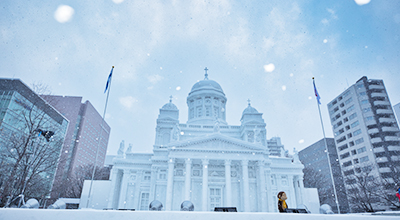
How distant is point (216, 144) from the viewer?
83.6 feet

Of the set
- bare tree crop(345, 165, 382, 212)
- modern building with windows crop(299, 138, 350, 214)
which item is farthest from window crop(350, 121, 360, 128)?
bare tree crop(345, 165, 382, 212)

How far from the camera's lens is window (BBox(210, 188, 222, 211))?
26.4 m

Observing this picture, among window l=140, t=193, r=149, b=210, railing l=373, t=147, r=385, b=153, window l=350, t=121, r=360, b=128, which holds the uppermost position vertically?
window l=350, t=121, r=360, b=128

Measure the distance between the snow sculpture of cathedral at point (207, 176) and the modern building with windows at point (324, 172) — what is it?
72.0 feet

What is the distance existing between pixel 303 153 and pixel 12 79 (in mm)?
93180

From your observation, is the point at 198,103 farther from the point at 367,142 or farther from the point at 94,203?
the point at 367,142

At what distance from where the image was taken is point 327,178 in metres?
65.2

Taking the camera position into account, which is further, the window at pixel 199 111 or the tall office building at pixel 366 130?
the tall office building at pixel 366 130

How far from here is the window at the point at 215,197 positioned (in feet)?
86.5

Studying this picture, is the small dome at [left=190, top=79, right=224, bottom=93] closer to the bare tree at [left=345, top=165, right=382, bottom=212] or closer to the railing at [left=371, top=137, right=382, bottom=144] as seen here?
the bare tree at [left=345, top=165, right=382, bottom=212]

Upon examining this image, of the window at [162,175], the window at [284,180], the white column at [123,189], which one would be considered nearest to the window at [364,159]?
the window at [284,180]

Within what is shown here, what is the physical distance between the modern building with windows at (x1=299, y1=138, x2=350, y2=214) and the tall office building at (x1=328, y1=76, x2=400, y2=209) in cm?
290

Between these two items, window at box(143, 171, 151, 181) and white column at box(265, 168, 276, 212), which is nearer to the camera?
white column at box(265, 168, 276, 212)

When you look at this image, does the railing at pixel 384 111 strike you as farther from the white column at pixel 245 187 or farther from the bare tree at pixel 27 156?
the bare tree at pixel 27 156
